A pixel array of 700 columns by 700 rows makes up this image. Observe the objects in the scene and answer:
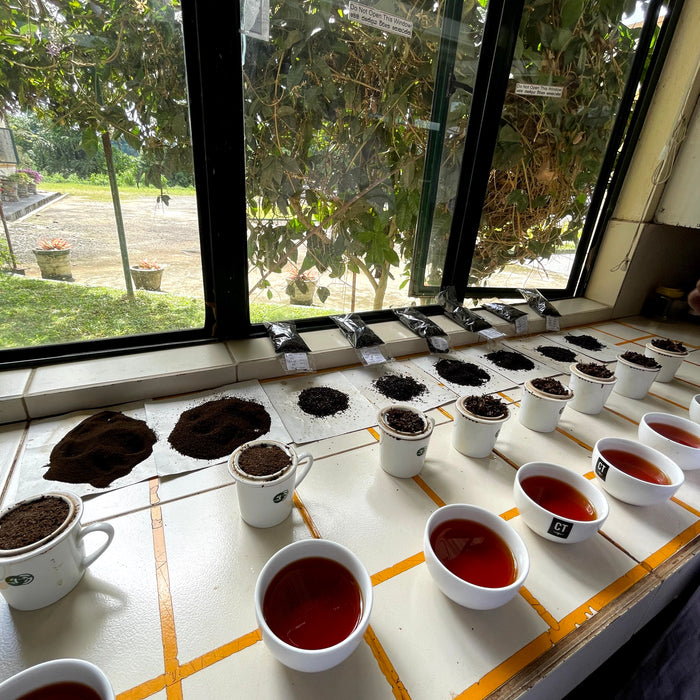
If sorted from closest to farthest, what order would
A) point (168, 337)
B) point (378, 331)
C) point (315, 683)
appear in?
1. point (315, 683)
2. point (168, 337)
3. point (378, 331)

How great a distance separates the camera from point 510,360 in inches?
51.2

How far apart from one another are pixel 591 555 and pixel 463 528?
23 cm

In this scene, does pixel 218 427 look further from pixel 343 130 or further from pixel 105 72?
pixel 343 130

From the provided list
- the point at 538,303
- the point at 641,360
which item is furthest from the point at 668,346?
the point at 538,303

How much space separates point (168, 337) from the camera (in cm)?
113

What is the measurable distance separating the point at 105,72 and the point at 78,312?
58 centimetres

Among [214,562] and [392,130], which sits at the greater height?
[392,130]

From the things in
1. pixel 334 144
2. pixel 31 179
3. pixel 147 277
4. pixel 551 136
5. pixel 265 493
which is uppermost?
pixel 551 136

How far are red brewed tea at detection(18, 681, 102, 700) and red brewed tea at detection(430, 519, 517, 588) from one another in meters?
0.43

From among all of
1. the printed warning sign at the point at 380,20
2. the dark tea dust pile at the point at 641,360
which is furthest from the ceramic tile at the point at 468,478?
the printed warning sign at the point at 380,20

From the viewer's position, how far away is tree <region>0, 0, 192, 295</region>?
80cm

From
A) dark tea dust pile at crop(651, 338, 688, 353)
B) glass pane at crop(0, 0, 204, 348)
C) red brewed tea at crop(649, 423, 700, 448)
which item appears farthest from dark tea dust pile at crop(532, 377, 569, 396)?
glass pane at crop(0, 0, 204, 348)

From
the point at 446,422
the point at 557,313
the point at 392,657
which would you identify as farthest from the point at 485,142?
the point at 392,657

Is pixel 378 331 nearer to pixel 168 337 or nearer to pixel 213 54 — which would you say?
pixel 168 337
